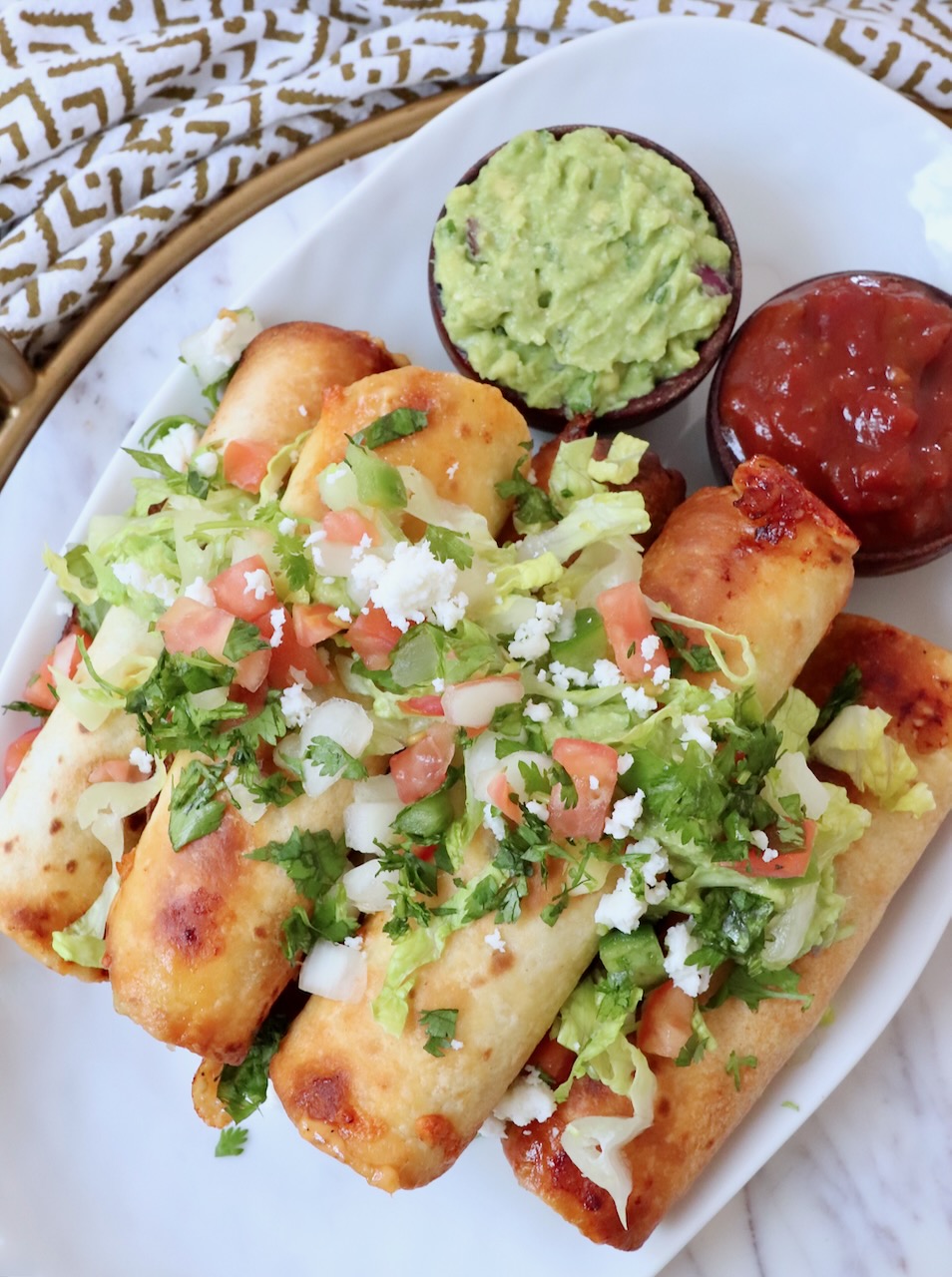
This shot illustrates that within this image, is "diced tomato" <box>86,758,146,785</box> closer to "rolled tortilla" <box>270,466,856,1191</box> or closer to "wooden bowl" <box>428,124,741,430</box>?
"rolled tortilla" <box>270,466,856,1191</box>

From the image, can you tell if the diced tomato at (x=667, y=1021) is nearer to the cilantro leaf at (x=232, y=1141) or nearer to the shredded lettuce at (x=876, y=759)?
the shredded lettuce at (x=876, y=759)

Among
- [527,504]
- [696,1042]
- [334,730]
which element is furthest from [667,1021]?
[527,504]

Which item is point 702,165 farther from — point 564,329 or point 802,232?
point 564,329

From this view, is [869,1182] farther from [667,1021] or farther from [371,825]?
[371,825]

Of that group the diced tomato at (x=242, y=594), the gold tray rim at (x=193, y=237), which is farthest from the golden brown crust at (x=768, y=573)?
the gold tray rim at (x=193, y=237)

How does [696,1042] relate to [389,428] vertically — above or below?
below

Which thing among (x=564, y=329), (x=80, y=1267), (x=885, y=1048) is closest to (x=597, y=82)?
(x=564, y=329)
